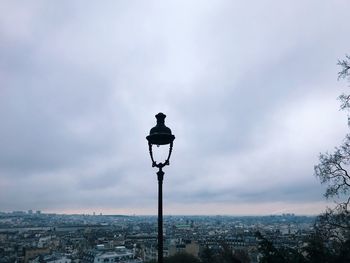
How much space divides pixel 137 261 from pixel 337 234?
8016cm

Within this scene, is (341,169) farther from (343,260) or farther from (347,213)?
(343,260)

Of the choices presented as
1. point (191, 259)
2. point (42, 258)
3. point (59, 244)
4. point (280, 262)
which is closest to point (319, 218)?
point (280, 262)

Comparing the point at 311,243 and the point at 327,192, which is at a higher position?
the point at 327,192

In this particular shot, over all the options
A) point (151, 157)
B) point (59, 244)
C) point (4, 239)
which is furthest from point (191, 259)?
point (4, 239)

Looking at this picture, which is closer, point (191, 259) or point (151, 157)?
point (151, 157)

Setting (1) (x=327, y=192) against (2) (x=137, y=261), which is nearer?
(1) (x=327, y=192)

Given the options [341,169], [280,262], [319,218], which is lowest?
[280,262]

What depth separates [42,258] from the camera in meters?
109

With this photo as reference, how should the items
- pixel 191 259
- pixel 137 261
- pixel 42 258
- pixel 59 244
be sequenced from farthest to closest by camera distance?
pixel 59 244, pixel 42 258, pixel 137 261, pixel 191 259

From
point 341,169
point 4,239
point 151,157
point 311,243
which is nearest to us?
point 151,157

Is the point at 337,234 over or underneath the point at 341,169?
underneath

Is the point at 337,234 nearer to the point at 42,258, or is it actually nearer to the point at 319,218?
the point at 319,218

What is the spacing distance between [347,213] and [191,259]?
62.4 meters

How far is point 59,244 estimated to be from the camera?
16300 centimetres
